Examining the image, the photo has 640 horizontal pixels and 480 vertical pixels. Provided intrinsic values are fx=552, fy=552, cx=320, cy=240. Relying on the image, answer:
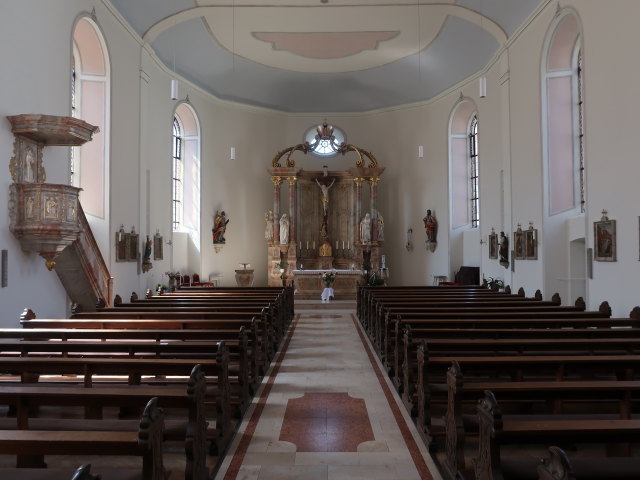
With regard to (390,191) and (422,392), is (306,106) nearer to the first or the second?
(390,191)

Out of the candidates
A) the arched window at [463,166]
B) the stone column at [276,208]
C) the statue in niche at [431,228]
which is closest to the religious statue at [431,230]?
the statue in niche at [431,228]

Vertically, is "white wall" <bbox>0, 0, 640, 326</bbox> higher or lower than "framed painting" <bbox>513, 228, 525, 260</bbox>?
higher

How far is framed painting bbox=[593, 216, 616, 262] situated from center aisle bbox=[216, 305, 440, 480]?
4777mm

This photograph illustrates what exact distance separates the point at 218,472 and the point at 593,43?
33.7 ft

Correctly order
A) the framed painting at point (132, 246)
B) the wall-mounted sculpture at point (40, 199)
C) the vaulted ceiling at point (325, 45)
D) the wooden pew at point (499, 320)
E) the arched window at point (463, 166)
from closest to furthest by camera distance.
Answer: the wooden pew at point (499, 320) < the wall-mounted sculpture at point (40, 199) < the framed painting at point (132, 246) < the vaulted ceiling at point (325, 45) < the arched window at point (463, 166)

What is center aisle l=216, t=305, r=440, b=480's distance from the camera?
429 centimetres

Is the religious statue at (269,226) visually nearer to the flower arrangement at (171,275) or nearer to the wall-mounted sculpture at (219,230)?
the wall-mounted sculpture at (219,230)

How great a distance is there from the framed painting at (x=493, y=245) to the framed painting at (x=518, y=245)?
55.9 inches

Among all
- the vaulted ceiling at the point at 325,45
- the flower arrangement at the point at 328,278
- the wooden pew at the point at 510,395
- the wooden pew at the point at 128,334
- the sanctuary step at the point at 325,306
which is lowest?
the sanctuary step at the point at 325,306

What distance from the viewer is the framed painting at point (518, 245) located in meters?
14.0

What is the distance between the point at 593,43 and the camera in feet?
34.4

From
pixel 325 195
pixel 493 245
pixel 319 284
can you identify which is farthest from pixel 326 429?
pixel 325 195

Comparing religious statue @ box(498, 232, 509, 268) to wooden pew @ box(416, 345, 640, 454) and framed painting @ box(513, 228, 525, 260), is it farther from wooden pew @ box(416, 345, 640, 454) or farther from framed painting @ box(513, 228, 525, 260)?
wooden pew @ box(416, 345, 640, 454)

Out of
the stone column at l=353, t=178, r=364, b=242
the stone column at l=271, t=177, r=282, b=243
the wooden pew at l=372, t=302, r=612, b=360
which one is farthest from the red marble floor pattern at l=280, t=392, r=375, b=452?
the stone column at l=353, t=178, r=364, b=242
